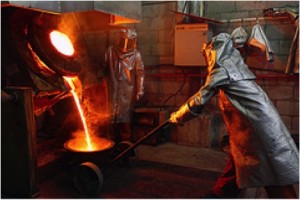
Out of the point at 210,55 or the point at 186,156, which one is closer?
the point at 210,55

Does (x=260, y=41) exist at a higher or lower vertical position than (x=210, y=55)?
higher

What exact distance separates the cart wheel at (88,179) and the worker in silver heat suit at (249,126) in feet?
3.47

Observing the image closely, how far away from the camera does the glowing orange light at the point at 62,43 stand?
3087 millimetres

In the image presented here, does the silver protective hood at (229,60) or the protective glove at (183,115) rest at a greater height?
the silver protective hood at (229,60)

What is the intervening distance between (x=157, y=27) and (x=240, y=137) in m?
3.30

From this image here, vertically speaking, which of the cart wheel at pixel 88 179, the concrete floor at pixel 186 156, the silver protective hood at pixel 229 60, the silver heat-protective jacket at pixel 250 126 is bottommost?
the concrete floor at pixel 186 156

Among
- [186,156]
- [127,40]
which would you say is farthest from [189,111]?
[127,40]

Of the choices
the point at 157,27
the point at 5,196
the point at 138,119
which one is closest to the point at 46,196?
the point at 5,196

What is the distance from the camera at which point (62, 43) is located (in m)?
3.21

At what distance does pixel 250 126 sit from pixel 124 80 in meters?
2.73

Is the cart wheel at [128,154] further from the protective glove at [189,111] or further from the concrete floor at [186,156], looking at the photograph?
the protective glove at [189,111]

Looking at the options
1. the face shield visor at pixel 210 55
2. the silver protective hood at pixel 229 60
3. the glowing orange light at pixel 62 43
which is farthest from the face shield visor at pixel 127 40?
the silver protective hood at pixel 229 60

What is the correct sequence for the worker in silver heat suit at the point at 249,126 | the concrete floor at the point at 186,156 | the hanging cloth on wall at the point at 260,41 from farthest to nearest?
1. the hanging cloth on wall at the point at 260,41
2. the concrete floor at the point at 186,156
3. the worker in silver heat suit at the point at 249,126

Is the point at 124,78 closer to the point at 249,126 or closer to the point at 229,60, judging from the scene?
the point at 229,60
